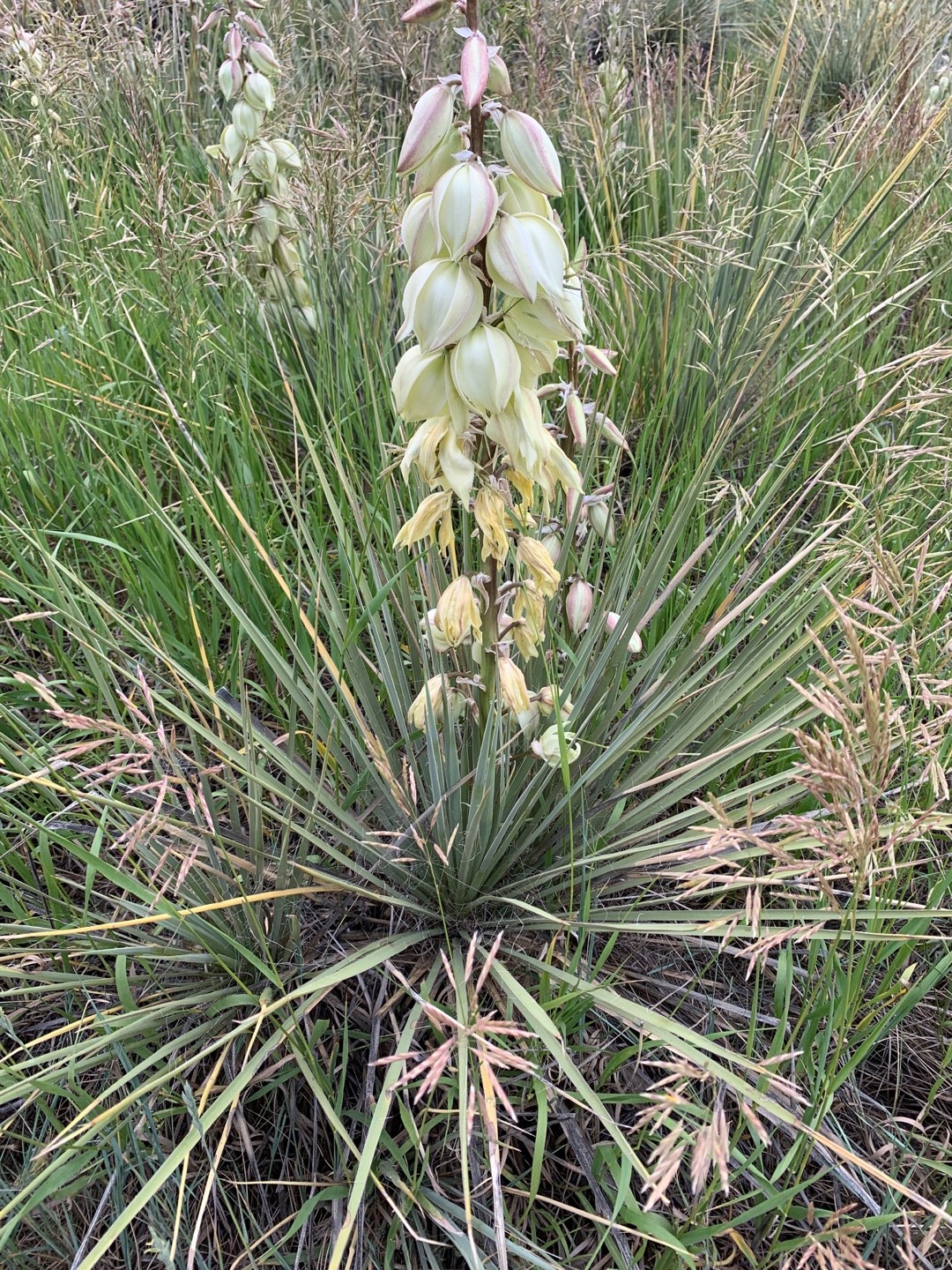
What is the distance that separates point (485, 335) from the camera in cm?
104

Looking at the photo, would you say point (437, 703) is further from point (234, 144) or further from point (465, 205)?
point (234, 144)

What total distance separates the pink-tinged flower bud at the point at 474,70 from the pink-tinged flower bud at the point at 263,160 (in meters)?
1.49

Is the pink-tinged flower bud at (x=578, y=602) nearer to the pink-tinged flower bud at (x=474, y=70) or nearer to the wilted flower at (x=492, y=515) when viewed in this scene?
the wilted flower at (x=492, y=515)

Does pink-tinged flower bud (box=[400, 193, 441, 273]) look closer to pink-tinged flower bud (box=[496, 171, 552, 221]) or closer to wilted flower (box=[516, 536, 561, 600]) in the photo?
pink-tinged flower bud (box=[496, 171, 552, 221])

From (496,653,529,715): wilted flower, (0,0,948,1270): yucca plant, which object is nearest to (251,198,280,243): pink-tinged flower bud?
(0,0,948,1270): yucca plant

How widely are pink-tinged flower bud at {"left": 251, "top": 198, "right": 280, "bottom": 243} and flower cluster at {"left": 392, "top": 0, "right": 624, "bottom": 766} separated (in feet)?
4.26

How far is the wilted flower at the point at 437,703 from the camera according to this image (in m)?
1.29

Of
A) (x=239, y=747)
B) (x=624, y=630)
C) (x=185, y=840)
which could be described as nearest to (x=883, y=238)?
(x=624, y=630)

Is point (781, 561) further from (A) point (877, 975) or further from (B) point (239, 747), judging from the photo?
(B) point (239, 747)

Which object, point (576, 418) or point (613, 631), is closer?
point (576, 418)

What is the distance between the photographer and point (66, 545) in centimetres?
198

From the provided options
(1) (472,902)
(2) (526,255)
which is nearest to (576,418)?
(2) (526,255)

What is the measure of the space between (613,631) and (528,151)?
2.38ft

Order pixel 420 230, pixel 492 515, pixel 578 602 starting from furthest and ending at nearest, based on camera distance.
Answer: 1. pixel 578 602
2. pixel 492 515
3. pixel 420 230
